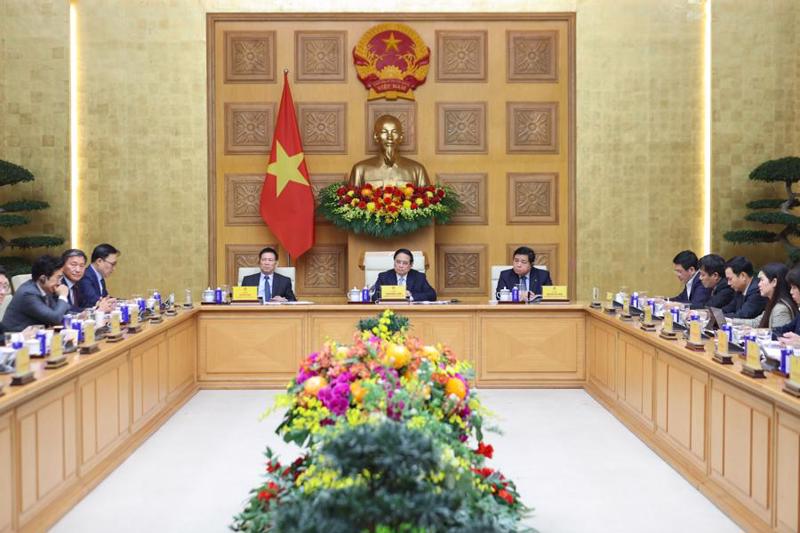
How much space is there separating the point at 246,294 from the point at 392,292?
1.18 meters

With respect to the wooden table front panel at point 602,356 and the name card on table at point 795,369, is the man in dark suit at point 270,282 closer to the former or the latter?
the wooden table front panel at point 602,356

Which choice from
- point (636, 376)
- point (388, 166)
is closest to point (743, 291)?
point (636, 376)

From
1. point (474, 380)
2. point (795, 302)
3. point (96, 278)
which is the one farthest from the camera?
point (96, 278)

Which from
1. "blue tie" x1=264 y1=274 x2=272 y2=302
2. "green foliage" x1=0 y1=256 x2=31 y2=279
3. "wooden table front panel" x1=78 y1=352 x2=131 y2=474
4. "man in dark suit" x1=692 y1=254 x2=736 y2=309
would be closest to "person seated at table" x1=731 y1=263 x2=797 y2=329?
"man in dark suit" x1=692 y1=254 x2=736 y2=309

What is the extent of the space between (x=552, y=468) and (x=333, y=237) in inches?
187

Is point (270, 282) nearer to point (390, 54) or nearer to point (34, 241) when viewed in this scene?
point (34, 241)

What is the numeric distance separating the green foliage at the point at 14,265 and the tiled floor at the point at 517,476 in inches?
113

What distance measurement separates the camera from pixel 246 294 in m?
6.65

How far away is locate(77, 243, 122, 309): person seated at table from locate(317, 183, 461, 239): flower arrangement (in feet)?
7.26

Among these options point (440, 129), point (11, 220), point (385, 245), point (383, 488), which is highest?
point (440, 129)

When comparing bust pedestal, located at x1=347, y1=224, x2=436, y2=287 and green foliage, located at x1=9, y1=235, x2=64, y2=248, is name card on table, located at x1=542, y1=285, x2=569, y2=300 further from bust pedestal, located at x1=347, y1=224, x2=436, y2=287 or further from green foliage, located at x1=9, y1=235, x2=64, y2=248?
green foliage, located at x1=9, y1=235, x2=64, y2=248

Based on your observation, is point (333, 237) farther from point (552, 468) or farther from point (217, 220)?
point (552, 468)

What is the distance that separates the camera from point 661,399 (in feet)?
15.5

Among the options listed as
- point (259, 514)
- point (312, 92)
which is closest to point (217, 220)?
point (312, 92)
